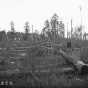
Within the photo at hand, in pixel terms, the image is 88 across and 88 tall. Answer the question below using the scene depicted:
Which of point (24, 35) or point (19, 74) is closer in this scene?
point (19, 74)

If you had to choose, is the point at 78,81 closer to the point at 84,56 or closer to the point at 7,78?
the point at 7,78

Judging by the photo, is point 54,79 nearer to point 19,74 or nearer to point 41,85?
point 41,85

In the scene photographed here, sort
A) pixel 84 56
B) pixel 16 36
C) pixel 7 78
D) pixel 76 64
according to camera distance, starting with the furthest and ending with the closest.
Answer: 1. pixel 16 36
2. pixel 84 56
3. pixel 76 64
4. pixel 7 78

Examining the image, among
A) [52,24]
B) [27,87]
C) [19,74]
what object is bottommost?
[27,87]

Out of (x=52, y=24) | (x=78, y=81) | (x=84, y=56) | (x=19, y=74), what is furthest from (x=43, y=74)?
(x=52, y=24)

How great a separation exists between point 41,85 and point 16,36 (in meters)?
26.8

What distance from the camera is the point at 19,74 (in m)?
5.28

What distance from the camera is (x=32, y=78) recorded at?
16.8 feet

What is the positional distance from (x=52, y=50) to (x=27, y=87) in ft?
16.5

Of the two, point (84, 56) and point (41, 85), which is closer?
point (41, 85)

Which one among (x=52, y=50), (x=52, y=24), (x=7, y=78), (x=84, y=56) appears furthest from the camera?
(x=52, y=24)

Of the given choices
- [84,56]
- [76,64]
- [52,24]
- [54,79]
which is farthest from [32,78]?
[52,24]

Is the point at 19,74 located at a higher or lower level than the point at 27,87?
higher

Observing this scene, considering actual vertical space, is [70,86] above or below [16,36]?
below
